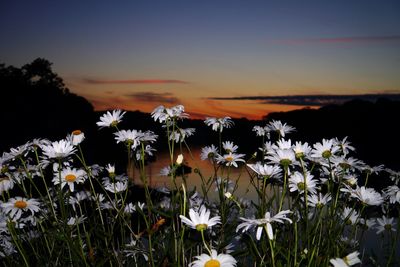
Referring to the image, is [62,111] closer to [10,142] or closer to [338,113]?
[10,142]

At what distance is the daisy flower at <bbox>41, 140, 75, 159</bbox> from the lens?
217 centimetres

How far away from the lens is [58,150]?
2244 millimetres

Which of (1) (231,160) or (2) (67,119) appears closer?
(1) (231,160)

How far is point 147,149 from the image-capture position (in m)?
3.08

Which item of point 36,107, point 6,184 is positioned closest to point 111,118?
point 6,184

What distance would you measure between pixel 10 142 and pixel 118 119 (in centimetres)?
4077

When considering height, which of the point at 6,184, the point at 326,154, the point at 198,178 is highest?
the point at 326,154

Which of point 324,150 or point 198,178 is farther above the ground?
point 324,150

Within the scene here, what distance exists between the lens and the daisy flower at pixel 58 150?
2172 mm

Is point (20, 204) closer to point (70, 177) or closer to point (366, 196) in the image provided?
point (70, 177)

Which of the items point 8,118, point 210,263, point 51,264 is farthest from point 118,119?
point 8,118

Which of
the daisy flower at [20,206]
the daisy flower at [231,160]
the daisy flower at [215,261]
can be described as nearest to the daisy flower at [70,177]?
the daisy flower at [20,206]

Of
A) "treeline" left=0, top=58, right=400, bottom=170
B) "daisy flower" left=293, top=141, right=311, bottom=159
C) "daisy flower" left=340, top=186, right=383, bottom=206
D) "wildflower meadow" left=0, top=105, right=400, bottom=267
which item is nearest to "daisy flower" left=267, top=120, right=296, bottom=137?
"wildflower meadow" left=0, top=105, right=400, bottom=267

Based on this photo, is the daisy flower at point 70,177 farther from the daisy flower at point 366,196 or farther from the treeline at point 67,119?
the treeline at point 67,119
